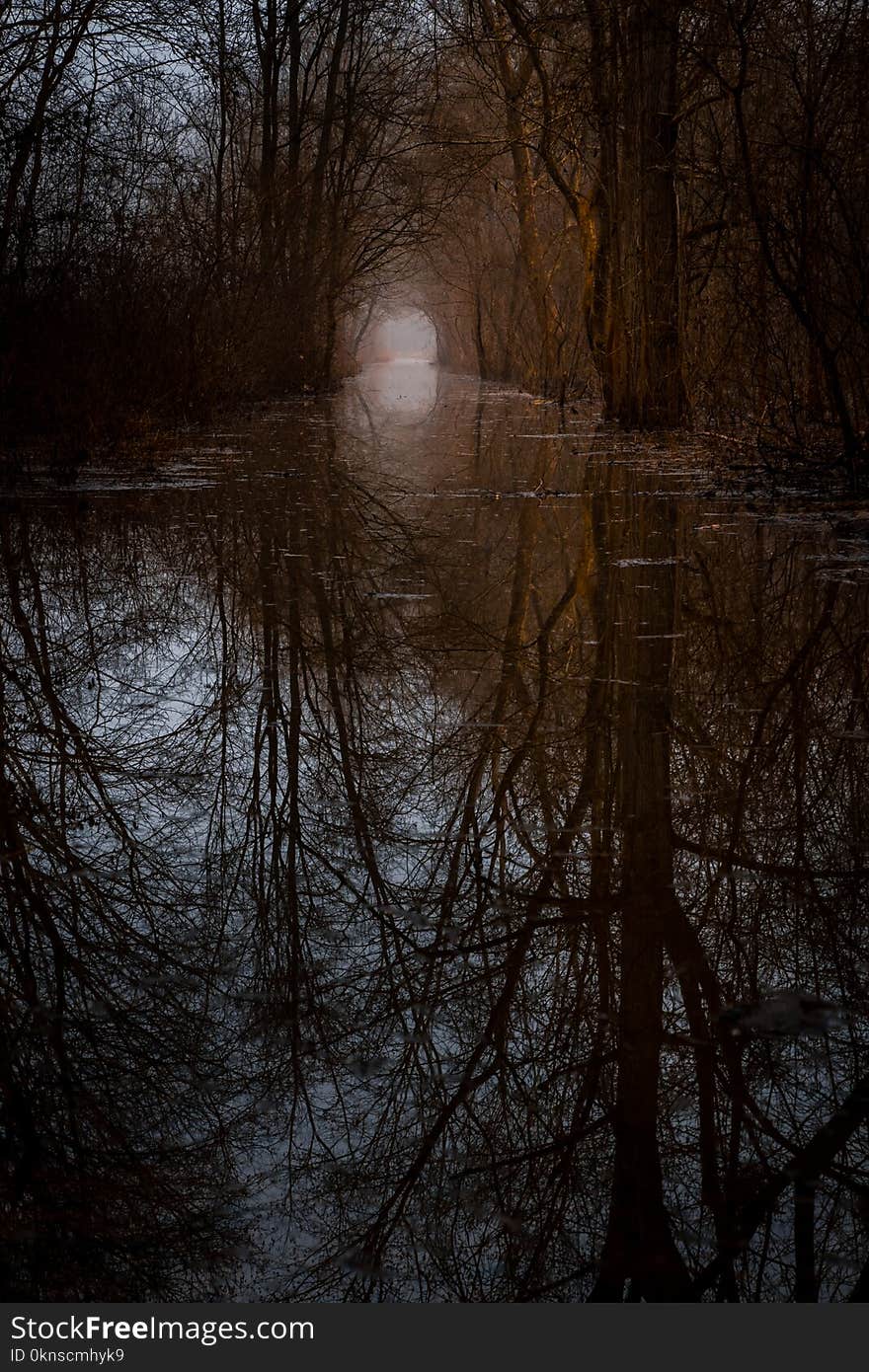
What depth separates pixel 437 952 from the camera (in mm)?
2314

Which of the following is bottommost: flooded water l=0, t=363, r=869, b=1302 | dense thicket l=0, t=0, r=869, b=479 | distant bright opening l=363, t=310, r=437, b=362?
flooded water l=0, t=363, r=869, b=1302

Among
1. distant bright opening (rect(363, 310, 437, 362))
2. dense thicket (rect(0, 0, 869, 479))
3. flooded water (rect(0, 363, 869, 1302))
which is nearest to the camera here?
flooded water (rect(0, 363, 869, 1302))

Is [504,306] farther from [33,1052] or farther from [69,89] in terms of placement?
[33,1052]


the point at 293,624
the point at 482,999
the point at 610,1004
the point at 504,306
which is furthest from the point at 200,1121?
the point at 504,306

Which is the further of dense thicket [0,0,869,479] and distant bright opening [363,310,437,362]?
distant bright opening [363,310,437,362]

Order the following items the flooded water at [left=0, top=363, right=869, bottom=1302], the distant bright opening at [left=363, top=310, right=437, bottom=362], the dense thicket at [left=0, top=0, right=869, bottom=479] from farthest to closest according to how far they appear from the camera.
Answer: the distant bright opening at [left=363, top=310, right=437, bottom=362] < the dense thicket at [left=0, top=0, right=869, bottom=479] < the flooded water at [left=0, top=363, right=869, bottom=1302]

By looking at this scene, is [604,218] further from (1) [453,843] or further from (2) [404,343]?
(2) [404,343]

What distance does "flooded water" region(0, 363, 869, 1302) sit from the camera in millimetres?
1612

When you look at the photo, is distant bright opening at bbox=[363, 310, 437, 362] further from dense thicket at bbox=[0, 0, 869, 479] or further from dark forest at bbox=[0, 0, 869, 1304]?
dark forest at bbox=[0, 0, 869, 1304]

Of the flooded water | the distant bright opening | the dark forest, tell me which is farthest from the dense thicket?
the distant bright opening

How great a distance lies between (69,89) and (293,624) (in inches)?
293

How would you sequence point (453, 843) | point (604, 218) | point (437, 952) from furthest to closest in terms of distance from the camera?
point (604, 218) → point (453, 843) → point (437, 952)

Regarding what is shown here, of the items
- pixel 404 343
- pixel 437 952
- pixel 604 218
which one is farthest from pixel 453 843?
pixel 404 343

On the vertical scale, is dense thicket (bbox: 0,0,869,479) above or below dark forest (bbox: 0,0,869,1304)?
above
